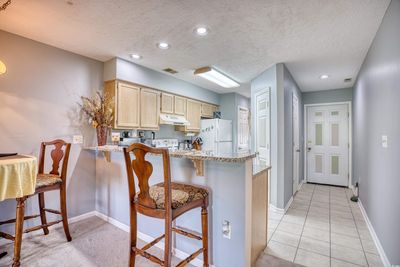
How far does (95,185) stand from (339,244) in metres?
3.34

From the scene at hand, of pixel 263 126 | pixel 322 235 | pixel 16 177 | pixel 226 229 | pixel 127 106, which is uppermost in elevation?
pixel 127 106

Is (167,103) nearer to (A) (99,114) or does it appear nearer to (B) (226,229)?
(A) (99,114)

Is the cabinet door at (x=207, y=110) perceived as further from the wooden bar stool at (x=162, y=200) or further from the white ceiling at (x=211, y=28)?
the wooden bar stool at (x=162, y=200)

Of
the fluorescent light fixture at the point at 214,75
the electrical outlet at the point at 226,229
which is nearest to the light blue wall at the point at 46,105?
the fluorescent light fixture at the point at 214,75

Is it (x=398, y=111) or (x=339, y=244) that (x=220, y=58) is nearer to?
(x=398, y=111)

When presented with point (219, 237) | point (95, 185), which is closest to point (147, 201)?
point (219, 237)

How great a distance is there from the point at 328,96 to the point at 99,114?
5291mm

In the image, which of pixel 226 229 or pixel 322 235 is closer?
pixel 226 229

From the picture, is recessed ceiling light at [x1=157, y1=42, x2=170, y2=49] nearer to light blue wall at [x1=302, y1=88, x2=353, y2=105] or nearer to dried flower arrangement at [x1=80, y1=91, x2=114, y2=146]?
dried flower arrangement at [x1=80, y1=91, x2=114, y2=146]

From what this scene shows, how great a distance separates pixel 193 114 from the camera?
187 inches

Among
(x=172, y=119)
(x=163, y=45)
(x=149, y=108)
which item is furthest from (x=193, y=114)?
(x=163, y=45)

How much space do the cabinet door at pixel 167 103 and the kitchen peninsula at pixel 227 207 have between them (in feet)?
5.91

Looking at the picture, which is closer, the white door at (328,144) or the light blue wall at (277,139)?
the light blue wall at (277,139)

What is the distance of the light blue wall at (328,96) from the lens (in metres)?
4.89
